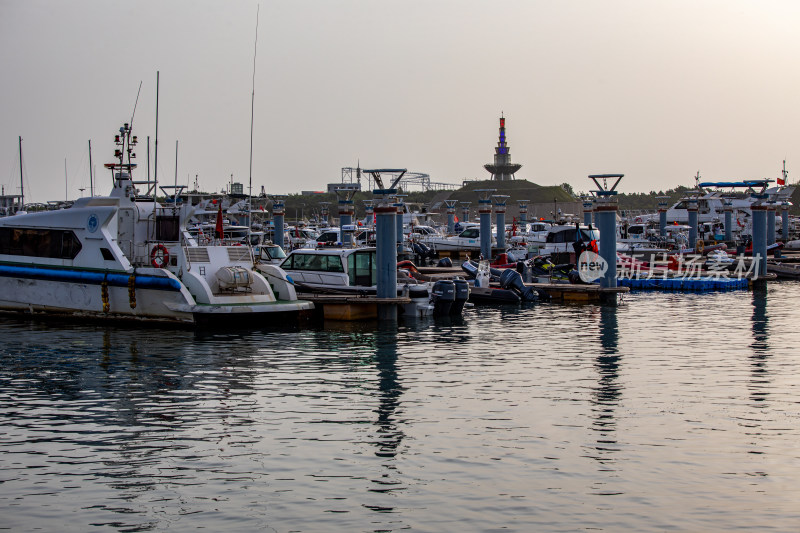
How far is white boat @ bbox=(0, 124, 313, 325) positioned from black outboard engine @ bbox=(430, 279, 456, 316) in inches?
181

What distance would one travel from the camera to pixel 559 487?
1064 cm

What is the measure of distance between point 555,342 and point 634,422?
9003mm

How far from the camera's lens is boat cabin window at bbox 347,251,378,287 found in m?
28.0

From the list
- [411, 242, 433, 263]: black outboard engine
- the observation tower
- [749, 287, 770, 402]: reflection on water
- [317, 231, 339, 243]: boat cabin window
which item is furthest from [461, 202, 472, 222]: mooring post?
[749, 287, 770, 402]: reflection on water

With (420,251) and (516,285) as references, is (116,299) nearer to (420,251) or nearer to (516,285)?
(516,285)

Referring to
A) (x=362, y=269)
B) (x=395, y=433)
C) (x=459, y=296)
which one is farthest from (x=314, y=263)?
(x=395, y=433)

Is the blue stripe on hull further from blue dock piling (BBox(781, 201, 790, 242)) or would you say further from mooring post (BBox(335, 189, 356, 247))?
blue dock piling (BBox(781, 201, 790, 242))

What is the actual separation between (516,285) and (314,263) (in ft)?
26.2

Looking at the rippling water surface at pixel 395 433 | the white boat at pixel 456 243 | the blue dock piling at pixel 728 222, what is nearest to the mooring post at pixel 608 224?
the rippling water surface at pixel 395 433

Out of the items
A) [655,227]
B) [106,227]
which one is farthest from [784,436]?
[655,227]

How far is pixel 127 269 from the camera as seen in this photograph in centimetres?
2408

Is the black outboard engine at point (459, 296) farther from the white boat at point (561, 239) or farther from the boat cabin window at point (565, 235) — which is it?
the boat cabin window at point (565, 235)

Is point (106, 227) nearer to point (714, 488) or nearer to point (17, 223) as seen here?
point (17, 223)

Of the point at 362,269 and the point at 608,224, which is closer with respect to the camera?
the point at 362,269
